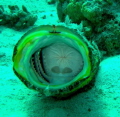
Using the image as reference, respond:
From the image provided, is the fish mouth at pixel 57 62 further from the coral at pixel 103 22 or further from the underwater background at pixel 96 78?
the coral at pixel 103 22

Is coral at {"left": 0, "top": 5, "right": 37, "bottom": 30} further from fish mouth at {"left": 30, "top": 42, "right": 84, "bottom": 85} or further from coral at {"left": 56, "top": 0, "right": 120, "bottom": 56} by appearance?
fish mouth at {"left": 30, "top": 42, "right": 84, "bottom": 85}

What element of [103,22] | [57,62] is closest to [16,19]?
[103,22]

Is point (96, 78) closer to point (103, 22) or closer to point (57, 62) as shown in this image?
point (57, 62)

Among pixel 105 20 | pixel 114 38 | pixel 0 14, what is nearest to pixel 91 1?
pixel 105 20

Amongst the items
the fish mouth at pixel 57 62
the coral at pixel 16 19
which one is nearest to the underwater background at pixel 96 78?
the coral at pixel 16 19

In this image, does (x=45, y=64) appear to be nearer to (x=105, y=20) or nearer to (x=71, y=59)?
(x=71, y=59)

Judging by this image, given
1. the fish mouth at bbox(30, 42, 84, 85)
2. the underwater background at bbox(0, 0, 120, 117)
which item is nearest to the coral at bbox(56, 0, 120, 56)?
the underwater background at bbox(0, 0, 120, 117)
